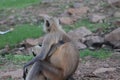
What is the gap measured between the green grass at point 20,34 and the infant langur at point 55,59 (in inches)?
213

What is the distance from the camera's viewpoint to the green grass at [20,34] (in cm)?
1216

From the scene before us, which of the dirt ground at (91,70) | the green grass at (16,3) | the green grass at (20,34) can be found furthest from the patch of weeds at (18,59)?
the green grass at (16,3)

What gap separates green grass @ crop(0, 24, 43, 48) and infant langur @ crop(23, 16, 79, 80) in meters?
5.40

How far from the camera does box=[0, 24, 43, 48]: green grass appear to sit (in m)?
12.2

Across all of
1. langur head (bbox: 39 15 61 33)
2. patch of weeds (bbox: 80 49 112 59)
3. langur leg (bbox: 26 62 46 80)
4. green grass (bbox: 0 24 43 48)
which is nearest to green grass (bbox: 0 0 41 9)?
green grass (bbox: 0 24 43 48)

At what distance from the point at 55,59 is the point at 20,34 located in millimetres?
6380

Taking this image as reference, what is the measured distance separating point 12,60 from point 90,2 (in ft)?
19.6

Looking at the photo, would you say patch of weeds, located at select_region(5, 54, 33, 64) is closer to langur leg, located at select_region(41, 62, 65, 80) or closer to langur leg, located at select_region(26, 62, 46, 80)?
langur leg, located at select_region(26, 62, 46, 80)

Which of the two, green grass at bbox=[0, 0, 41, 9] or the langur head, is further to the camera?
green grass at bbox=[0, 0, 41, 9]

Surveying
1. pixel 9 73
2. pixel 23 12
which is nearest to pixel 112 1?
pixel 23 12

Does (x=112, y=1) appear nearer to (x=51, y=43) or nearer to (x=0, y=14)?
(x=0, y=14)

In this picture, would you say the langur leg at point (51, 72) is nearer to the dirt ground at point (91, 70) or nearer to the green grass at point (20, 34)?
the dirt ground at point (91, 70)

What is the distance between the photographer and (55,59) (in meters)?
6.28

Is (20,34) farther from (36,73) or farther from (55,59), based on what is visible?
(55,59)
